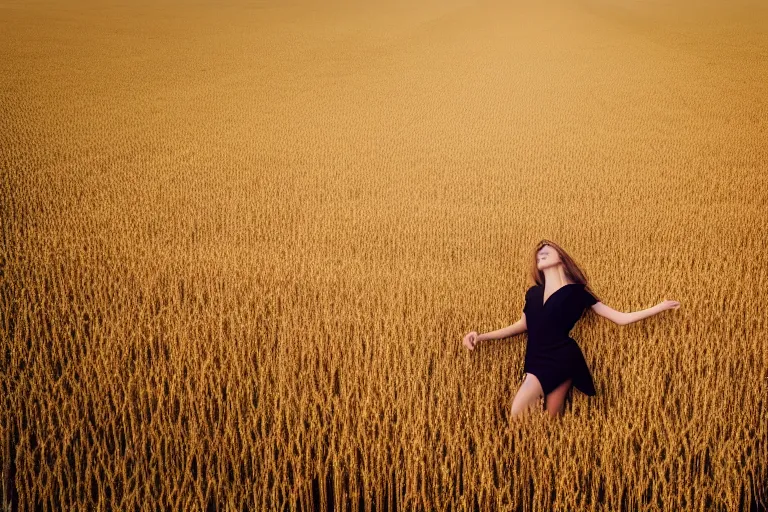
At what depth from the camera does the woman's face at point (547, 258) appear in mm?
2629

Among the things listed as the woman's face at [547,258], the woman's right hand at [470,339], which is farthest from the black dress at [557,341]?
the woman's right hand at [470,339]

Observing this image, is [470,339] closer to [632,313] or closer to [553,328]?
[553,328]

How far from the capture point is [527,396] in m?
2.36

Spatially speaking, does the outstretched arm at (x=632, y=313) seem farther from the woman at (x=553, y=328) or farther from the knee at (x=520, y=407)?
the knee at (x=520, y=407)

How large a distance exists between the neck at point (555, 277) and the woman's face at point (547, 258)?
0.03 m

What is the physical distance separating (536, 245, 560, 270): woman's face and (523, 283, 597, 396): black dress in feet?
0.45

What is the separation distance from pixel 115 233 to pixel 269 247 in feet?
5.52

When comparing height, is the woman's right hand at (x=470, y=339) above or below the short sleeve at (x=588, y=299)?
below

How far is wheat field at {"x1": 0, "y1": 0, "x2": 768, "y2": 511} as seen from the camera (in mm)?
2195

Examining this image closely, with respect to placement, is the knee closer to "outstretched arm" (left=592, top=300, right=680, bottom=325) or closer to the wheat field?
the wheat field

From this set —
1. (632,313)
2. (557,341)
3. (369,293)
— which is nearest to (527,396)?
(557,341)

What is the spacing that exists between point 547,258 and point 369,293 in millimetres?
1790

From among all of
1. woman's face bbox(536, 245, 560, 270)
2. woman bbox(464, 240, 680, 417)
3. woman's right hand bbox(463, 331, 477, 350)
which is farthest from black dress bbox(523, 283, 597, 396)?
woman's right hand bbox(463, 331, 477, 350)

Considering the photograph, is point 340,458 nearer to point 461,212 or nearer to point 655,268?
point 655,268
